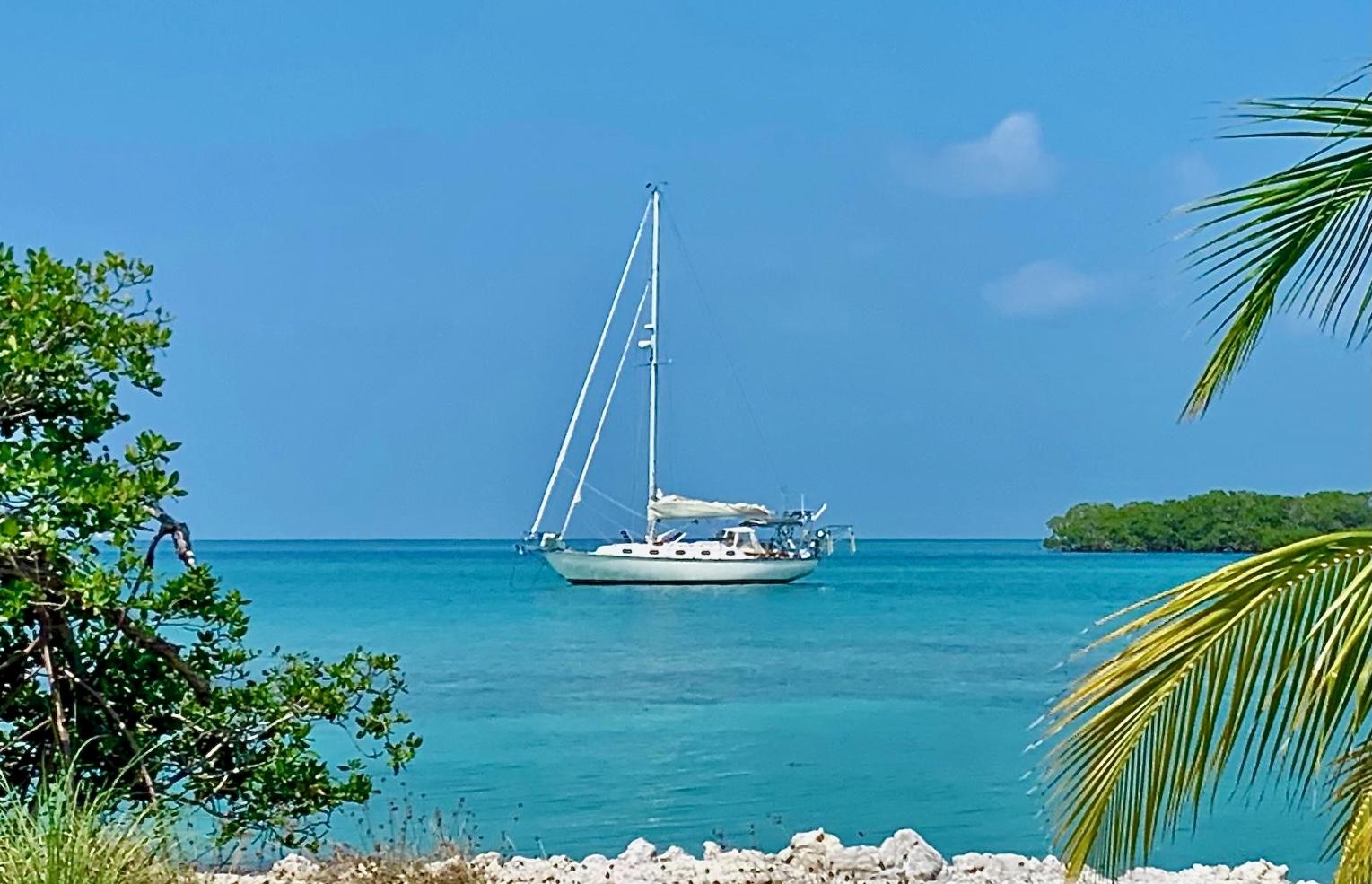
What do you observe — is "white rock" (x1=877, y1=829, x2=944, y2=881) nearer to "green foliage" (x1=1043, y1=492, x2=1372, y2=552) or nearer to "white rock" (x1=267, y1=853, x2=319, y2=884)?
"white rock" (x1=267, y1=853, x2=319, y2=884)

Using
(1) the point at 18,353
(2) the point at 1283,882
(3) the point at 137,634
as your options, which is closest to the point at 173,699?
(3) the point at 137,634

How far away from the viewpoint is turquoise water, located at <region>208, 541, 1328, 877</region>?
1337 centimetres

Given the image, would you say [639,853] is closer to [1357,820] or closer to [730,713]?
[1357,820]

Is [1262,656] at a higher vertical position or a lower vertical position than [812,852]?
higher

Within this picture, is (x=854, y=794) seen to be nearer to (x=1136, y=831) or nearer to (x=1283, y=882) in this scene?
(x=1283, y=882)

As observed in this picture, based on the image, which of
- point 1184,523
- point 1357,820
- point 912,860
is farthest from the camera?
point 1184,523

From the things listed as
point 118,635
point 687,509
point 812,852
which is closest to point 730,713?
point 812,852

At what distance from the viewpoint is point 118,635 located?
5699 millimetres

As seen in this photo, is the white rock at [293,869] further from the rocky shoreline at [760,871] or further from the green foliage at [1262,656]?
the green foliage at [1262,656]

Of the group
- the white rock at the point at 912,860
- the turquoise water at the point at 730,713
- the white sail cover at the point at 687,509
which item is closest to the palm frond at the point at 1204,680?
the white rock at the point at 912,860

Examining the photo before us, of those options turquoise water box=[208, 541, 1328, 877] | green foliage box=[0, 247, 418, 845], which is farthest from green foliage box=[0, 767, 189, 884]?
turquoise water box=[208, 541, 1328, 877]

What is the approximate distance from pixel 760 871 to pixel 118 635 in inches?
145

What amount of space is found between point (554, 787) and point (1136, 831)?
12.5 meters

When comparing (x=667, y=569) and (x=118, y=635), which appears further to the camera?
(x=667, y=569)
